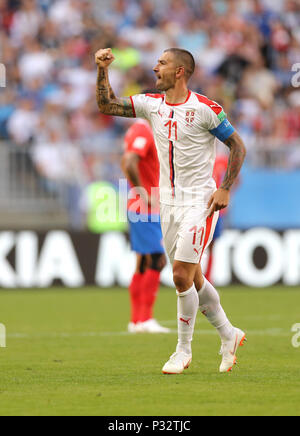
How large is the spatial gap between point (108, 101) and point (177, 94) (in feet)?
1.78

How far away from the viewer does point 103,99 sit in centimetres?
787

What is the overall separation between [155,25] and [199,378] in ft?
49.4

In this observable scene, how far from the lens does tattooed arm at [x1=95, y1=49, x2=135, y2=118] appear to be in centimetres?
763

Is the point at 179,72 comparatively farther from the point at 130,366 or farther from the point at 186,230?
the point at 130,366

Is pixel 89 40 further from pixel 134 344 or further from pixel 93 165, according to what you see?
pixel 134 344

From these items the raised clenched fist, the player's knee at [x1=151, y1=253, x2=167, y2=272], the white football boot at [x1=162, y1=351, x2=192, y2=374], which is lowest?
the white football boot at [x1=162, y1=351, x2=192, y2=374]

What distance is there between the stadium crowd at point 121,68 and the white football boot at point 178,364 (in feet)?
32.7

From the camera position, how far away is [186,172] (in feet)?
25.9

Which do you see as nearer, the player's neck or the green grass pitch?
the green grass pitch

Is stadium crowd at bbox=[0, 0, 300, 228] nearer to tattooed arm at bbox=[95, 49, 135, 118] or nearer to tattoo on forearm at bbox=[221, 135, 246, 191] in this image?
tattooed arm at bbox=[95, 49, 135, 118]

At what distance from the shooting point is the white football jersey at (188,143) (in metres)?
7.82

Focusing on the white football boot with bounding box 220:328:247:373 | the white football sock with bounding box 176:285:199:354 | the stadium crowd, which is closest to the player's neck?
the white football sock with bounding box 176:285:199:354

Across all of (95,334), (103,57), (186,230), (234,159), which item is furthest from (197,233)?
(95,334)

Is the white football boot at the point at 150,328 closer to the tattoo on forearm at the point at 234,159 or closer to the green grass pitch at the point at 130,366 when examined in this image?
the green grass pitch at the point at 130,366
